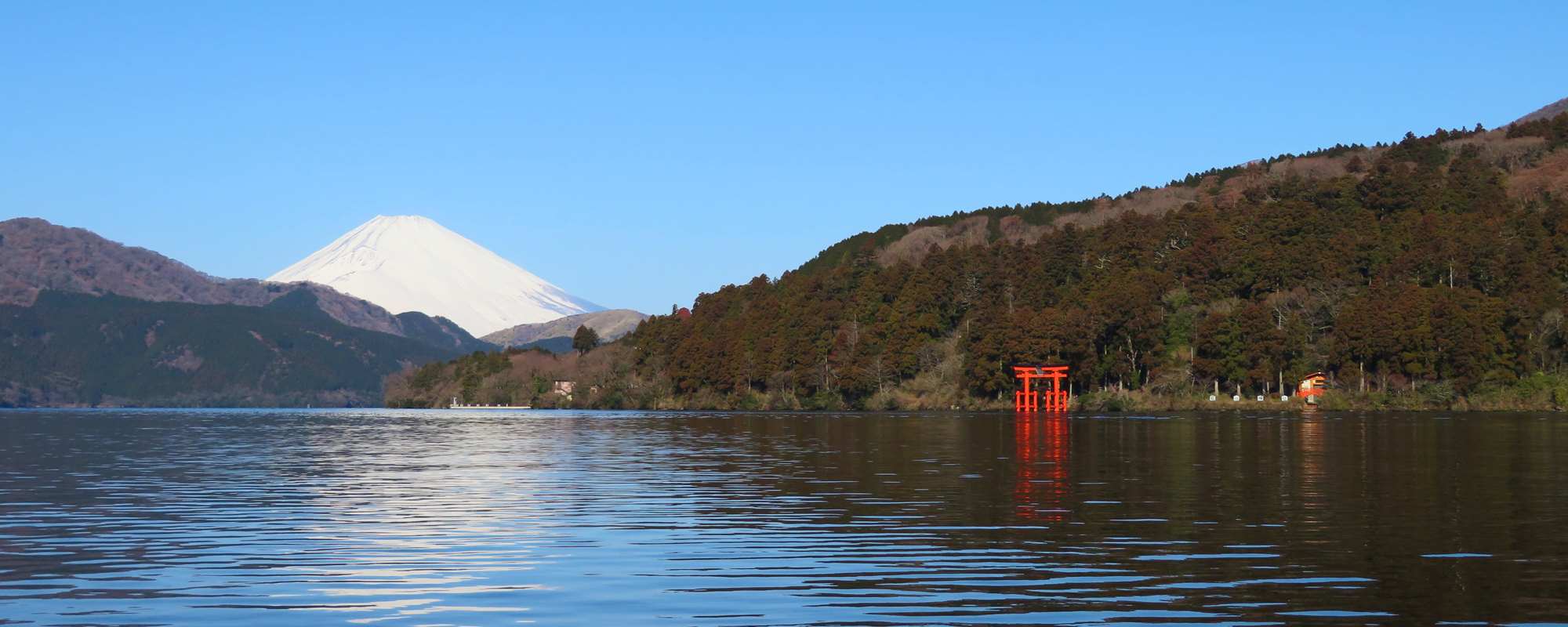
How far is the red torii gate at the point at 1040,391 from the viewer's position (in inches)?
6112

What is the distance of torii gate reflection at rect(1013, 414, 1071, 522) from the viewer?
34.3 metres

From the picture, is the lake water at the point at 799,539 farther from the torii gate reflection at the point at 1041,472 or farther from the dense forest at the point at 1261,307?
the dense forest at the point at 1261,307

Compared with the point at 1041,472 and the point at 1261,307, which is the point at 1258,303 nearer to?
the point at 1261,307

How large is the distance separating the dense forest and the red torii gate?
1757 millimetres

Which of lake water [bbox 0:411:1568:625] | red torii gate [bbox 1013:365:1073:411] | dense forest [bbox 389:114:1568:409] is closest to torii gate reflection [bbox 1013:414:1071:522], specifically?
lake water [bbox 0:411:1568:625]

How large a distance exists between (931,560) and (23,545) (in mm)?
15430

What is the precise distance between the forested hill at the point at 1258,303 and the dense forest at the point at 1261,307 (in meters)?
0.23

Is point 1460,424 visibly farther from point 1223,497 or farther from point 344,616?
point 344,616

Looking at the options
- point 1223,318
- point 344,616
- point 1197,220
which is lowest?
point 344,616

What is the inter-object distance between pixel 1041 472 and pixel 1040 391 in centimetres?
11555

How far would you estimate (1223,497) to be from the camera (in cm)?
3659

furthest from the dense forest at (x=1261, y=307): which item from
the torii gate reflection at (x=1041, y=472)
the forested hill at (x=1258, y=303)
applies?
the torii gate reflection at (x=1041, y=472)

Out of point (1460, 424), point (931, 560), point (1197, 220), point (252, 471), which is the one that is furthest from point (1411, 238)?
point (931, 560)

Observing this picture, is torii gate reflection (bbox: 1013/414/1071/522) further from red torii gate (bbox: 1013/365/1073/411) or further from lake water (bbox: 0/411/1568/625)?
red torii gate (bbox: 1013/365/1073/411)
